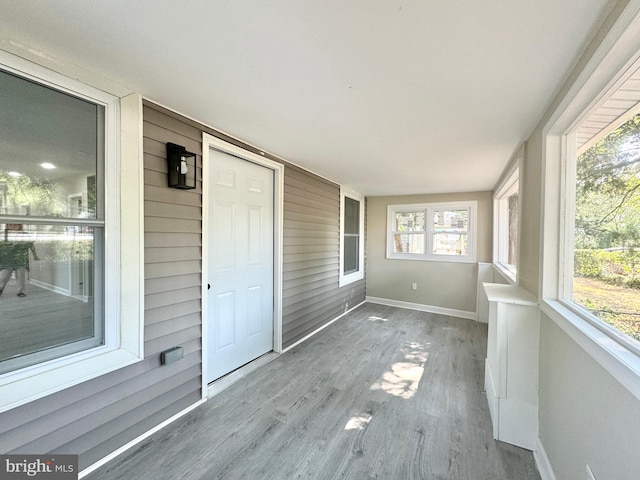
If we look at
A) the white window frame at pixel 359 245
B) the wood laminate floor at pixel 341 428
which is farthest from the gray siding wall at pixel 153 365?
the white window frame at pixel 359 245

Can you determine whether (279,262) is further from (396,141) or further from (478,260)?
(478,260)

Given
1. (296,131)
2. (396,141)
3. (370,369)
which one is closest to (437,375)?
(370,369)

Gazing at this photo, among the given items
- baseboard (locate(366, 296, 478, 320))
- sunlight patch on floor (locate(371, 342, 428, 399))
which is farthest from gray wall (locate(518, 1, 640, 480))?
baseboard (locate(366, 296, 478, 320))

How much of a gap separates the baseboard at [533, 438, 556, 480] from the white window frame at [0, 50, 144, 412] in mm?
2492

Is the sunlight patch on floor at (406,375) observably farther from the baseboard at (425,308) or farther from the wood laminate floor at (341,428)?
the baseboard at (425,308)

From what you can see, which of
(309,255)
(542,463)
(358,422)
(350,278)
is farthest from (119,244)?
(350,278)

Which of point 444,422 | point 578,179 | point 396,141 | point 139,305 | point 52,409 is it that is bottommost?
point 444,422

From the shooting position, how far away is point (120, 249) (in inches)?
61.6

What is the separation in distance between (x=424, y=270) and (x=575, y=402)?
3860 mm

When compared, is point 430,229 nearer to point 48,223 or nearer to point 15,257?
point 48,223

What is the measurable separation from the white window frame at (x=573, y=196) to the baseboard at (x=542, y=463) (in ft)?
2.73

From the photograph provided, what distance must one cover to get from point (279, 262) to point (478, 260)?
141 inches

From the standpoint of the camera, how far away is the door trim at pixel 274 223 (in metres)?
2.11

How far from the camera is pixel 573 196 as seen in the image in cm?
149
